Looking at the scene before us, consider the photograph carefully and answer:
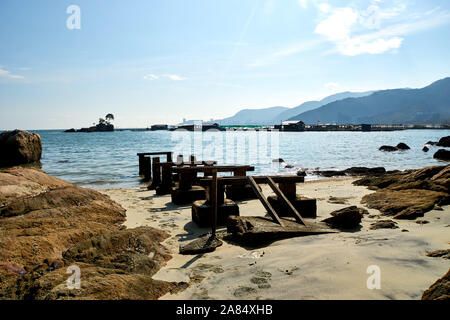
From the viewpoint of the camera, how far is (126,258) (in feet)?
15.1

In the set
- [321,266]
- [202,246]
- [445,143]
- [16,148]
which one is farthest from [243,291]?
[445,143]

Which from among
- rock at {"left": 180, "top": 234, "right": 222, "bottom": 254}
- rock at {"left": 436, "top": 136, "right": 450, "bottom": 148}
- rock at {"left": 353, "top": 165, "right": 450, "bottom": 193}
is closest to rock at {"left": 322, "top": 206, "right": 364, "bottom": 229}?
rock at {"left": 180, "top": 234, "right": 222, "bottom": 254}

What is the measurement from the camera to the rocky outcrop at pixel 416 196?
24.5 feet

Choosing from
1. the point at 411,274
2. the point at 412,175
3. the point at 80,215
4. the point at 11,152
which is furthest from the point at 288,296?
the point at 11,152

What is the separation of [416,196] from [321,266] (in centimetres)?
607

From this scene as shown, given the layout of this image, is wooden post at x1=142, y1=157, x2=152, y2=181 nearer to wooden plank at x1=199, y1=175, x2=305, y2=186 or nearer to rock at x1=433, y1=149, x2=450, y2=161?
wooden plank at x1=199, y1=175, x2=305, y2=186

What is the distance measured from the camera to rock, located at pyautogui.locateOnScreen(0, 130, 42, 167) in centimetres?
2734

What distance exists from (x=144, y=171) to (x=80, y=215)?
43.6 feet

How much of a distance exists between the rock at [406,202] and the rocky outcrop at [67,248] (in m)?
6.09

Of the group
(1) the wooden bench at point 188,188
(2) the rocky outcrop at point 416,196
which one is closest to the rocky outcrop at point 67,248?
(1) the wooden bench at point 188,188

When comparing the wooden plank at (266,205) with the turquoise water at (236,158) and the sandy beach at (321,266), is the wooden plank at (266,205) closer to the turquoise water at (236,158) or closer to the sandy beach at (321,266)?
the sandy beach at (321,266)

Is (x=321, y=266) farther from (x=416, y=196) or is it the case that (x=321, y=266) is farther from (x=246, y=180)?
(x=416, y=196)

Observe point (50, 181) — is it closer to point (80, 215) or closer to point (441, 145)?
point (80, 215)

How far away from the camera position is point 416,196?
848cm
